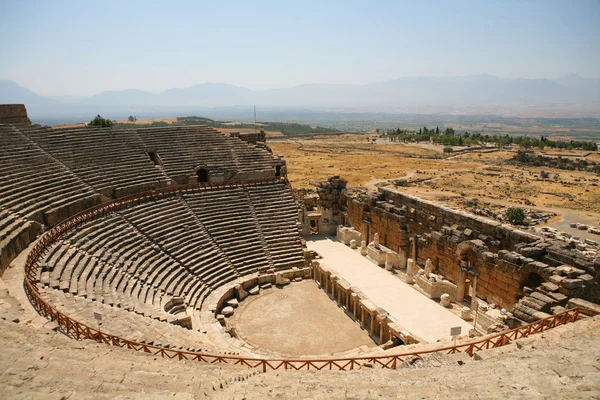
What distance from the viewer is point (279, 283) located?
22.6 m

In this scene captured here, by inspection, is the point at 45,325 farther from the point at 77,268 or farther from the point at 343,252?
the point at 343,252

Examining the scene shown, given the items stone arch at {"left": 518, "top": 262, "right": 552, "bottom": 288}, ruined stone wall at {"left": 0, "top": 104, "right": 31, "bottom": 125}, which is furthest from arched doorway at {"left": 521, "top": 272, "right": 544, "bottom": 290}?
ruined stone wall at {"left": 0, "top": 104, "right": 31, "bottom": 125}

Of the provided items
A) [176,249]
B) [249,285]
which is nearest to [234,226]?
[176,249]

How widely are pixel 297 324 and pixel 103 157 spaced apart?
55.6 feet

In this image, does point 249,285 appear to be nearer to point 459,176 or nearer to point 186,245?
point 186,245

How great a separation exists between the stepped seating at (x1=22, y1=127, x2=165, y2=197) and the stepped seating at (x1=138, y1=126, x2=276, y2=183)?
1.36 meters

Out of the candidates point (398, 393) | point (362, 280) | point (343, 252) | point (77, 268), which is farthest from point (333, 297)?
point (398, 393)

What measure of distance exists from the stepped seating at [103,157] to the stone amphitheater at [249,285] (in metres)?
0.13

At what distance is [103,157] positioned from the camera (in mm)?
26031

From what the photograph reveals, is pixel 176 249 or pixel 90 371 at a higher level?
pixel 90 371

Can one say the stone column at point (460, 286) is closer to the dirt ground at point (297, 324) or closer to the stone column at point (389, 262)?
the stone column at point (389, 262)

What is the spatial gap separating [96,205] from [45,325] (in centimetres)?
1238

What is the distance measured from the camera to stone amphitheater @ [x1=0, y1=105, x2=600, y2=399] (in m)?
8.70

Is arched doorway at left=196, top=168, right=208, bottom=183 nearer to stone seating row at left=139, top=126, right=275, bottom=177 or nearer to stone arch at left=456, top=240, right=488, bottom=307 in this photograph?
stone seating row at left=139, top=126, right=275, bottom=177
